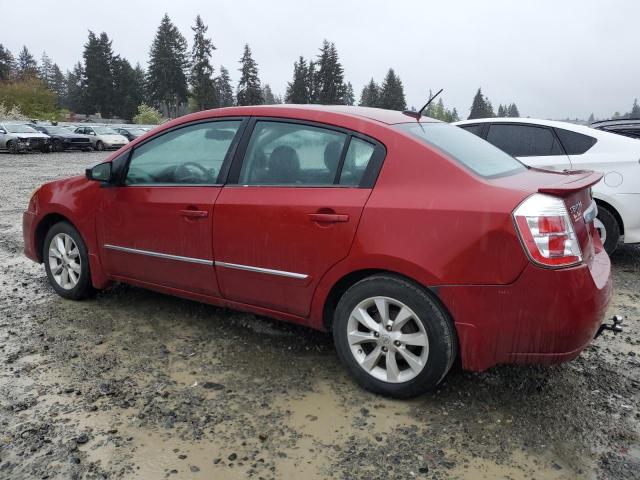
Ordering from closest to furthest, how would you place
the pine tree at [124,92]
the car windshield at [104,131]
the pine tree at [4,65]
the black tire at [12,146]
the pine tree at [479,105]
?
the black tire at [12,146] < the car windshield at [104,131] < the pine tree at [4,65] < the pine tree at [124,92] < the pine tree at [479,105]

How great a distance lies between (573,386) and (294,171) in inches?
80.8

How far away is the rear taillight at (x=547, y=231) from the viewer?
247cm

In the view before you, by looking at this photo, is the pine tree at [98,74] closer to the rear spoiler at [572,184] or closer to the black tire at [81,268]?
the black tire at [81,268]

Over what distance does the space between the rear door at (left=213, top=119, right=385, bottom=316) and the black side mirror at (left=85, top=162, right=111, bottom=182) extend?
1.14m

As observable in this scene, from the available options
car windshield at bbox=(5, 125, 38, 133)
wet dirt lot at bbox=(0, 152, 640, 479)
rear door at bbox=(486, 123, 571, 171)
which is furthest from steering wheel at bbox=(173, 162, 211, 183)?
car windshield at bbox=(5, 125, 38, 133)

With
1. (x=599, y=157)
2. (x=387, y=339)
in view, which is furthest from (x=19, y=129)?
(x=387, y=339)

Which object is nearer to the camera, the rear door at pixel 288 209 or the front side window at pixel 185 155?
the rear door at pixel 288 209

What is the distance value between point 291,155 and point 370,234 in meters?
0.80

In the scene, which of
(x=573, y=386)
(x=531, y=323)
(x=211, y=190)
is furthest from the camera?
(x=211, y=190)

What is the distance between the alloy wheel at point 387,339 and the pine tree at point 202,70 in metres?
83.3

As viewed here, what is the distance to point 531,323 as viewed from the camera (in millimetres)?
2521

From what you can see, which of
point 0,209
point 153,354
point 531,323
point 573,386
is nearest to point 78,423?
point 153,354

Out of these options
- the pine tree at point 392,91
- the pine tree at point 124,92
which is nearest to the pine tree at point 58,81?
the pine tree at point 124,92

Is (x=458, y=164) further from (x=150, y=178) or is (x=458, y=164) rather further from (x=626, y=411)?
(x=150, y=178)
